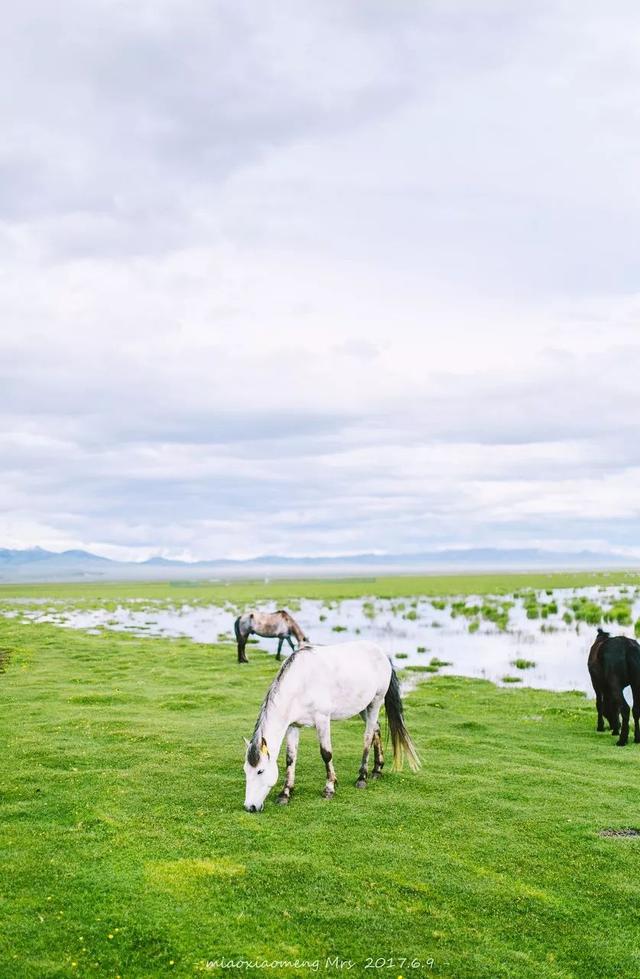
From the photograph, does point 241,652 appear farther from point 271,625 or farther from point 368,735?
point 368,735

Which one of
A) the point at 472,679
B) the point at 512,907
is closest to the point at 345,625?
the point at 472,679

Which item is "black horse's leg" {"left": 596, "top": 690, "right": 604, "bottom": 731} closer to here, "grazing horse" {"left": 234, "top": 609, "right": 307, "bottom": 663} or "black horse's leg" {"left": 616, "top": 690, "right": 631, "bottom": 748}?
"black horse's leg" {"left": 616, "top": 690, "right": 631, "bottom": 748}

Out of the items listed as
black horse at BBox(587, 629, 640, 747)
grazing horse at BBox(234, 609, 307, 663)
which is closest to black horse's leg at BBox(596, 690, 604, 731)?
black horse at BBox(587, 629, 640, 747)

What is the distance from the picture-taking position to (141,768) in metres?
12.0

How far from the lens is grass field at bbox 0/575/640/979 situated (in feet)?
22.4

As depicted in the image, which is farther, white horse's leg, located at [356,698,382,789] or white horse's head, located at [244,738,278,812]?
white horse's leg, located at [356,698,382,789]

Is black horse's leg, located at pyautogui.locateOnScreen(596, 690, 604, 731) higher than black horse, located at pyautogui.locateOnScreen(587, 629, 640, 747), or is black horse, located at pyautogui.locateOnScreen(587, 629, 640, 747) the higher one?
black horse, located at pyautogui.locateOnScreen(587, 629, 640, 747)

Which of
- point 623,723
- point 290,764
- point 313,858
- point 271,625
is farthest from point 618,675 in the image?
point 271,625

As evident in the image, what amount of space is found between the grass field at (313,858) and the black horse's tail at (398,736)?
0.33 metres

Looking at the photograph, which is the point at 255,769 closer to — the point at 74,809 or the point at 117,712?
the point at 74,809

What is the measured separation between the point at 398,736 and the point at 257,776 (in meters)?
3.06

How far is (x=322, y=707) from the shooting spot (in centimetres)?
1111

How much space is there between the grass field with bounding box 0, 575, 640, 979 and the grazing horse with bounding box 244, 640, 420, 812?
44cm

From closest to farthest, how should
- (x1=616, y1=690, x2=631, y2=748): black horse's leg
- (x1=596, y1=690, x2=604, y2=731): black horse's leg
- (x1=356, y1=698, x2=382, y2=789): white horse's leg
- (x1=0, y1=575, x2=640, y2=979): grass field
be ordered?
(x1=0, y1=575, x2=640, y2=979): grass field
(x1=356, y1=698, x2=382, y2=789): white horse's leg
(x1=616, y1=690, x2=631, y2=748): black horse's leg
(x1=596, y1=690, x2=604, y2=731): black horse's leg
